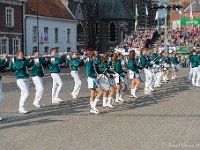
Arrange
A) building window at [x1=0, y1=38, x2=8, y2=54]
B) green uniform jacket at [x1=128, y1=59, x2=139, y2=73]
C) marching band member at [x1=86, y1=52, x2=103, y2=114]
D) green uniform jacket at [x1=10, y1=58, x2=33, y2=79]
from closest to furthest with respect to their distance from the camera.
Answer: marching band member at [x1=86, y1=52, x2=103, y2=114] < green uniform jacket at [x1=10, y1=58, x2=33, y2=79] < green uniform jacket at [x1=128, y1=59, x2=139, y2=73] < building window at [x1=0, y1=38, x2=8, y2=54]

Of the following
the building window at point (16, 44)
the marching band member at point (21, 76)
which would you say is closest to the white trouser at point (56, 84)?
the marching band member at point (21, 76)

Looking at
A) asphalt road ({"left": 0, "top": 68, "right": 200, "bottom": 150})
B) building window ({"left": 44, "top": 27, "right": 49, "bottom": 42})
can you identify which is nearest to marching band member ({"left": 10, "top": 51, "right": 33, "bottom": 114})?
asphalt road ({"left": 0, "top": 68, "right": 200, "bottom": 150})

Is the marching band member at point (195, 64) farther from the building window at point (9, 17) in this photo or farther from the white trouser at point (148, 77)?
the building window at point (9, 17)

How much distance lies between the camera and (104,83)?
14312mm

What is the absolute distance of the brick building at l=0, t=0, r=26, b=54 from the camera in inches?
1704

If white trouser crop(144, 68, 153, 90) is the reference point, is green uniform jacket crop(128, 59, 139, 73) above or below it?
above

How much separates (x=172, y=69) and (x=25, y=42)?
894 inches

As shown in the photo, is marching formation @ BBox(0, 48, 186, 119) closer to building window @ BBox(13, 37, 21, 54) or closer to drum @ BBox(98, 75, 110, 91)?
drum @ BBox(98, 75, 110, 91)

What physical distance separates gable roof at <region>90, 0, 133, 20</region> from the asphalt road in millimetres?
51474

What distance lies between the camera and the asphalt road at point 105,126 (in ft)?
31.2

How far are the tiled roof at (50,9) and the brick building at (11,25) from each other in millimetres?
2036

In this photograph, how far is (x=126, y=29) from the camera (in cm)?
6862

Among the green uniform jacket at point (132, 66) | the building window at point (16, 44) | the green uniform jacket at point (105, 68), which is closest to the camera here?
the green uniform jacket at point (105, 68)

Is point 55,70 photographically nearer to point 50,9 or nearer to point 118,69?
point 118,69
